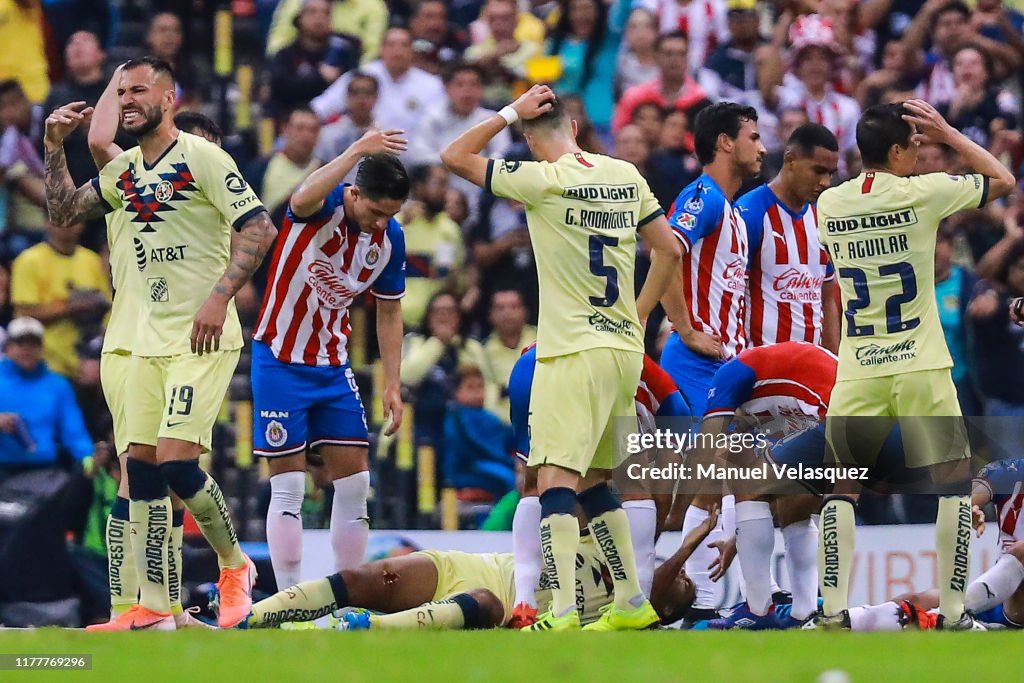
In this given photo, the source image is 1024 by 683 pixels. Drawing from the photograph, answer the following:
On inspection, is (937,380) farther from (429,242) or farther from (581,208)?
(429,242)

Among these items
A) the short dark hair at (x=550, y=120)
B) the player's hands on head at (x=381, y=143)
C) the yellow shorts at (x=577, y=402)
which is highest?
the short dark hair at (x=550, y=120)

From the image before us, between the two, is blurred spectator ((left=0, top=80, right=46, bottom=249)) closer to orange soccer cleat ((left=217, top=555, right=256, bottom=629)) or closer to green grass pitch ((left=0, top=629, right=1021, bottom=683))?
orange soccer cleat ((left=217, top=555, right=256, bottom=629))

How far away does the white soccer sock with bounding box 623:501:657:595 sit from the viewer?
9891 mm

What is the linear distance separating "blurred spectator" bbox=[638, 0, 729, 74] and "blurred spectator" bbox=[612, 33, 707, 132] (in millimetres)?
625

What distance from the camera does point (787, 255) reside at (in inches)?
419

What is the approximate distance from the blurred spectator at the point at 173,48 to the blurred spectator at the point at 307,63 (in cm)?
71

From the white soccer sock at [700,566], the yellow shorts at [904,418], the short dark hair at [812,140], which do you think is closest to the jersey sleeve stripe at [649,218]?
the yellow shorts at [904,418]

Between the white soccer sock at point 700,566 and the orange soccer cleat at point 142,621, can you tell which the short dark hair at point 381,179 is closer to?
the white soccer sock at point 700,566

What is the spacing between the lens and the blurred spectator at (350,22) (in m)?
15.6

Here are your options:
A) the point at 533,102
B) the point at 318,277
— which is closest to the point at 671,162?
the point at 318,277

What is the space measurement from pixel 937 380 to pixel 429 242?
618cm

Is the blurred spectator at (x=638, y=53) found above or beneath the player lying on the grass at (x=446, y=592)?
above

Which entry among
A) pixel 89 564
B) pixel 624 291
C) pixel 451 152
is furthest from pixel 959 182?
pixel 89 564

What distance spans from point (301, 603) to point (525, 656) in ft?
9.30
